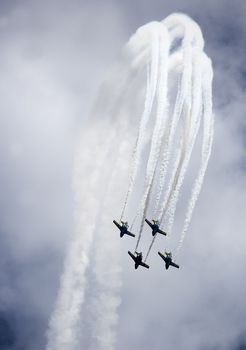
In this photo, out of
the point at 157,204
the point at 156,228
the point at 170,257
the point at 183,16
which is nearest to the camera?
the point at 183,16

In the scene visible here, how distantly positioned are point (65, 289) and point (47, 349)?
26.4ft

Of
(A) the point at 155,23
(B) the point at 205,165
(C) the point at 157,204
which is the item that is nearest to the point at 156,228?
(C) the point at 157,204

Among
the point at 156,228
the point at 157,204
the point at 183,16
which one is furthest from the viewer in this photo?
the point at 156,228

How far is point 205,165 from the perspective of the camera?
49594mm

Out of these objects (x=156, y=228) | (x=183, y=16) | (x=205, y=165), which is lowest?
(x=205, y=165)

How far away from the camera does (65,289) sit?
7044 cm

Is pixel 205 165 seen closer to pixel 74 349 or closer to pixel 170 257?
pixel 170 257

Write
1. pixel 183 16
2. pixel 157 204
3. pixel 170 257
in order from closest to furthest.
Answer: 1. pixel 183 16
2. pixel 157 204
3. pixel 170 257

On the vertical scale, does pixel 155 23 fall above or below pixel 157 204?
above

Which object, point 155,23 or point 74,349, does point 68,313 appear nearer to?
point 74,349

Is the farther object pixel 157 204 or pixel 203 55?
pixel 157 204

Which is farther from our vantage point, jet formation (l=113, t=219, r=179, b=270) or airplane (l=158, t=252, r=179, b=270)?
airplane (l=158, t=252, r=179, b=270)

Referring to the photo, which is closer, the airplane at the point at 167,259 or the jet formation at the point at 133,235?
the jet formation at the point at 133,235

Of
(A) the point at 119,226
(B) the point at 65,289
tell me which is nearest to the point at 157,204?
(A) the point at 119,226
